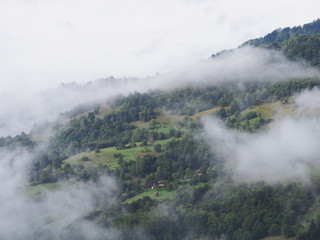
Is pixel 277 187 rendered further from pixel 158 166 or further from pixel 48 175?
pixel 48 175

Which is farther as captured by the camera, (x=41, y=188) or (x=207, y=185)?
(x=41, y=188)

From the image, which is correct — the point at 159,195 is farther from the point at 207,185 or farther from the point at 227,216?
the point at 227,216

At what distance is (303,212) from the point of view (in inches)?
4090

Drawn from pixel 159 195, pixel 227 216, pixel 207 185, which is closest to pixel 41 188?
pixel 159 195

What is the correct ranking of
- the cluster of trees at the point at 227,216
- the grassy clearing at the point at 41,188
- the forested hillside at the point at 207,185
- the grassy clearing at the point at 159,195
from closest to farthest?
the cluster of trees at the point at 227,216
the forested hillside at the point at 207,185
the grassy clearing at the point at 159,195
the grassy clearing at the point at 41,188

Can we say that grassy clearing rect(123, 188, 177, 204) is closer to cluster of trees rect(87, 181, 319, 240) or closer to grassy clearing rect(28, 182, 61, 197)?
cluster of trees rect(87, 181, 319, 240)

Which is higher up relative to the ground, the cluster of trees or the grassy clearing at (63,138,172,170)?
the grassy clearing at (63,138,172,170)

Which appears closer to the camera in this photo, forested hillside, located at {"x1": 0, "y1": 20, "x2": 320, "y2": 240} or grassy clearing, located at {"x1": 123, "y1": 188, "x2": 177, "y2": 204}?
forested hillside, located at {"x1": 0, "y1": 20, "x2": 320, "y2": 240}

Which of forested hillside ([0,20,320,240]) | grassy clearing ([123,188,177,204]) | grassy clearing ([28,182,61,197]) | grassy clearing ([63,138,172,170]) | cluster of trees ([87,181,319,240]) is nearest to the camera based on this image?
cluster of trees ([87,181,319,240])

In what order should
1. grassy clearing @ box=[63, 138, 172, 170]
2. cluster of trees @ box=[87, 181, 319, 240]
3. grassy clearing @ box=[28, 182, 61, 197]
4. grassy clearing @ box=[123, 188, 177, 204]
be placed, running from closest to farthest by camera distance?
cluster of trees @ box=[87, 181, 319, 240]
grassy clearing @ box=[123, 188, 177, 204]
grassy clearing @ box=[28, 182, 61, 197]
grassy clearing @ box=[63, 138, 172, 170]

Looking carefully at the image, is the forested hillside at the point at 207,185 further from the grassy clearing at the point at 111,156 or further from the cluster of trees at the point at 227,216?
the grassy clearing at the point at 111,156

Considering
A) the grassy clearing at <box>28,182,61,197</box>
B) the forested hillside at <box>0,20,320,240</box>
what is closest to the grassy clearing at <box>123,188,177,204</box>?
the forested hillside at <box>0,20,320,240</box>

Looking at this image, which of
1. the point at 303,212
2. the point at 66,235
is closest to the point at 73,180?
the point at 66,235

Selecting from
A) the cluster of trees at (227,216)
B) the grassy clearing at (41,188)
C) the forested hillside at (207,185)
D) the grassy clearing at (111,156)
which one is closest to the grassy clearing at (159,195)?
the forested hillside at (207,185)
